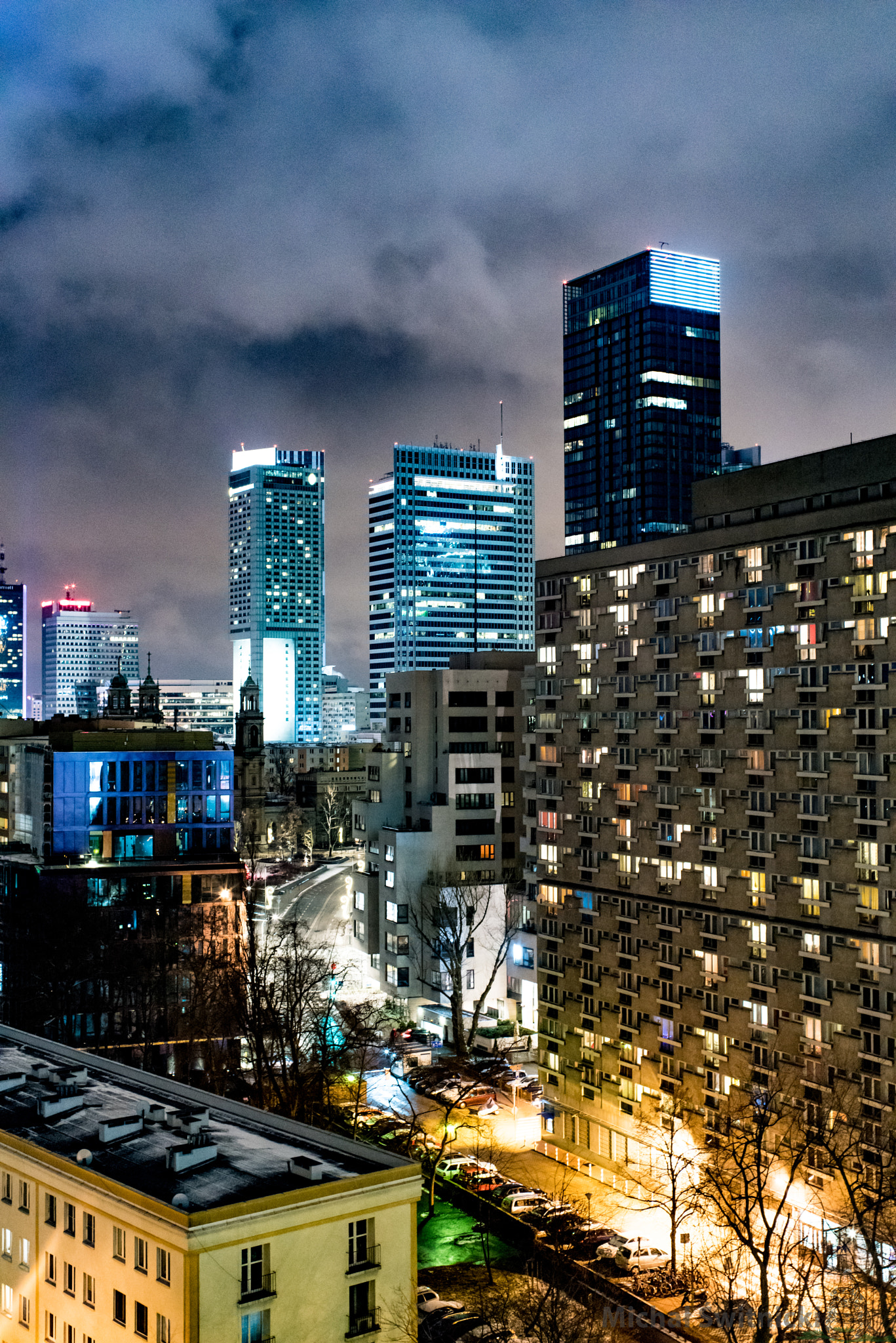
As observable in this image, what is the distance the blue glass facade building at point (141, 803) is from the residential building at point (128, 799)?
0.16 ft

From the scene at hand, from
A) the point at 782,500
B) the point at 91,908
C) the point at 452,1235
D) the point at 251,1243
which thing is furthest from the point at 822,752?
the point at 91,908

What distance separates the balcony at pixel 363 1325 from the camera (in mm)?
33031

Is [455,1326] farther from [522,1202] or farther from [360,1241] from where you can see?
[522,1202]

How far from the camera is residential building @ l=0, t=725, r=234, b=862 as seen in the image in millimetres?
90438

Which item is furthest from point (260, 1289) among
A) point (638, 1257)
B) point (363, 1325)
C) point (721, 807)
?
point (721, 807)

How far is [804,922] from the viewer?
166ft

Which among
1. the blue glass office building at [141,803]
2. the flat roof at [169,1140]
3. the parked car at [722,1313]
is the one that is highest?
the blue glass office building at [141,803]

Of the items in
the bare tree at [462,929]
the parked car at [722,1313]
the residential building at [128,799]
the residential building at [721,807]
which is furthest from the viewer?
the residential building at [128,799]

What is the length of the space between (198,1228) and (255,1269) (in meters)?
2.29

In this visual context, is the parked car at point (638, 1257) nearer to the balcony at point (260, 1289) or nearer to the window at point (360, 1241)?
the window at point (360, 1241)

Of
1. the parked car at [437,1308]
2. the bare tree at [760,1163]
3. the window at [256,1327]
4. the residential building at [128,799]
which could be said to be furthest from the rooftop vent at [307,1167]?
the residential building at [128,799]

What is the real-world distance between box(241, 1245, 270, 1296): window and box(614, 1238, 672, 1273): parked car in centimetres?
2234

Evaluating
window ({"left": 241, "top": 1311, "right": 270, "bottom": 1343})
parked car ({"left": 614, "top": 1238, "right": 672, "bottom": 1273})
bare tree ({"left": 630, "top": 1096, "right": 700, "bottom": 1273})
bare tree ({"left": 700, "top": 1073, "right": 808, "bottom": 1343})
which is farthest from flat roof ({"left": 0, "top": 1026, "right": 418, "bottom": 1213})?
bare tree ({"left": 630, "top": 1096, "right": 700, "bottom": 1273})

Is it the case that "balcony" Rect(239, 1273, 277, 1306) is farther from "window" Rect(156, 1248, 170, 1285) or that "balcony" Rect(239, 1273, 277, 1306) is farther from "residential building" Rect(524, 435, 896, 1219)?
"residential building" Rect(524, 435, 896, 1219)
